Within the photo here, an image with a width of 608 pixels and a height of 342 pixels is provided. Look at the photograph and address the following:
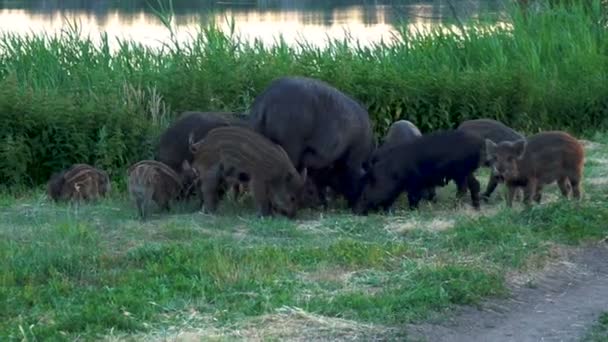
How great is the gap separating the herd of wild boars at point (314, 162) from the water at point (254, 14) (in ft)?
31.6

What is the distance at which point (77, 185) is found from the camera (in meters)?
11.4

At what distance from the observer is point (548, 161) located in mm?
10867

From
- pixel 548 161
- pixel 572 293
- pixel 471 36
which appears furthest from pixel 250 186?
pixel 471 36

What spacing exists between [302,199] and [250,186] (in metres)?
0.50

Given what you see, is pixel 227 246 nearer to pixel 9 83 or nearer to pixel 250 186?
pixel 250 186

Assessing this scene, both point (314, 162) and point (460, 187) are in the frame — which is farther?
point (460, 187)

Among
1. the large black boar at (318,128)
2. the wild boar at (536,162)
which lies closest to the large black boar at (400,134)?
the large black boar at (318,128)

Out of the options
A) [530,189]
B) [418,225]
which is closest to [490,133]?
[530,189]

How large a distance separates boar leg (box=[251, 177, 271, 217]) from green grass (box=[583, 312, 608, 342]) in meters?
3.75

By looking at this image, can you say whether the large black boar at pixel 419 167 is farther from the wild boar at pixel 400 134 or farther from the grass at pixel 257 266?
the wild boar at pixel 400 134

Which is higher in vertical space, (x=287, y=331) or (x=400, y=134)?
(x=287, y=331)

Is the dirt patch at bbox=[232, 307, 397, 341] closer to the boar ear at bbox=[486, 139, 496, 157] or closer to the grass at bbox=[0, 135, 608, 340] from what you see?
the grass at bbox=[0, 135, 608, 340]

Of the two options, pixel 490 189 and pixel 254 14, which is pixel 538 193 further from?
pixel 254 14

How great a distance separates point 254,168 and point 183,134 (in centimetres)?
133
